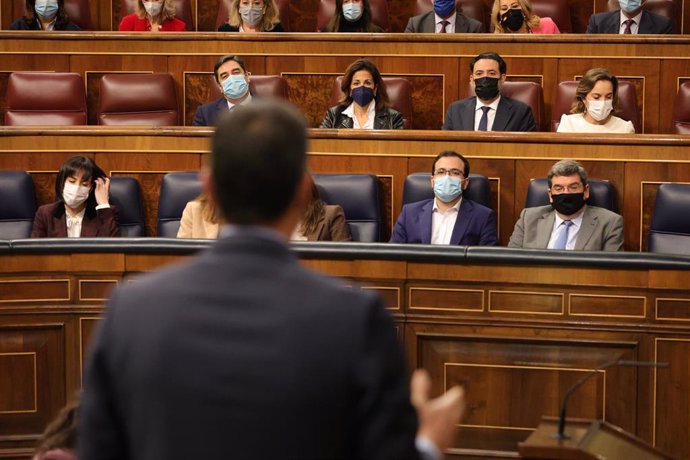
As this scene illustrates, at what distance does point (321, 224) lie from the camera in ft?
11.1

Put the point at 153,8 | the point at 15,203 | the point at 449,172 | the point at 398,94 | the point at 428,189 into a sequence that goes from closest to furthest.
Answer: the point at 449,172 → the point at 428,189 → the point at 15,203 → the point at 398,94 → the point at 153,8

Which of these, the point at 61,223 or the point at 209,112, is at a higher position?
the point at 209,112

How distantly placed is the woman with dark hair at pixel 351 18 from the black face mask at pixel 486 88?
80cm

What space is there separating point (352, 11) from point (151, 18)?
86cm

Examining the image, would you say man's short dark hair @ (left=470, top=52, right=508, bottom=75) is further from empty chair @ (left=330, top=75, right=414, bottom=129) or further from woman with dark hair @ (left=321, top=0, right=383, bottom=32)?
woman with dark hair @ (left=321, top=0, right=383, bottom=32)

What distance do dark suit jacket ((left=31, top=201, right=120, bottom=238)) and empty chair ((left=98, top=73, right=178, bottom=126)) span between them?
2.68 ft

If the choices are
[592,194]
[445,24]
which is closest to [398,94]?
[445,24]

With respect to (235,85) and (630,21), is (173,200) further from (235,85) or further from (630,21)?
(630,21)

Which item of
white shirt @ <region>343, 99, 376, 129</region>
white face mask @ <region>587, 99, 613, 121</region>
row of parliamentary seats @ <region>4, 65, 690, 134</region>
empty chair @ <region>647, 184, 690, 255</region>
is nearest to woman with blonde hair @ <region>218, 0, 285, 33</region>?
row of parliamentary seats @ <region>4, 65, 690, 134</region>

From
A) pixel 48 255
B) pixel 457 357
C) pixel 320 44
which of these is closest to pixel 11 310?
pixel 48 255

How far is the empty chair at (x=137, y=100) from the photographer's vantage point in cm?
431

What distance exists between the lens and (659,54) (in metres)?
4.21

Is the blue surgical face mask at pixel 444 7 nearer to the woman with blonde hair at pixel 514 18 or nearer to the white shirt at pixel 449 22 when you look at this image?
the white shirt at pixel 449 22

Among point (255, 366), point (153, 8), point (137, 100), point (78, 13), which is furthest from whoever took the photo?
point (78, 13)
